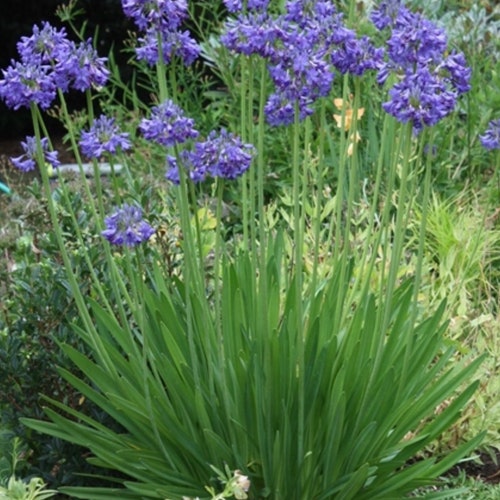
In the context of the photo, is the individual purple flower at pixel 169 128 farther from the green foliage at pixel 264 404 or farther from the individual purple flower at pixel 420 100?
the green foliage at pixel 264 404

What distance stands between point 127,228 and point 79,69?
440 mm

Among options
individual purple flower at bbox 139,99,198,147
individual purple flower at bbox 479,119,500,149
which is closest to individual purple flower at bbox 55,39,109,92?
individual purple flower at bbox 139,99,198,147

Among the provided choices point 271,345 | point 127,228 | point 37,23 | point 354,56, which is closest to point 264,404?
point 271,345

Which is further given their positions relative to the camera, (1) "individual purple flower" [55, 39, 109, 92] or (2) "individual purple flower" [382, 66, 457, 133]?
(1) "individual purple flower" [55, 39, 109, 92]

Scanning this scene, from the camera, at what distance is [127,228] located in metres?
2.55

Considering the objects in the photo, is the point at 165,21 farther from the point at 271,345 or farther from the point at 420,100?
the point at 271,345

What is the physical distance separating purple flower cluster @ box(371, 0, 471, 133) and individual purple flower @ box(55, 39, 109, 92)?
2.40 feet

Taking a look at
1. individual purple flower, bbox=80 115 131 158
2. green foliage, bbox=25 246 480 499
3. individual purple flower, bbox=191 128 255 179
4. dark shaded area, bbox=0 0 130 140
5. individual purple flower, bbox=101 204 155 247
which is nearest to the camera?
individual purple flower, bbox=191 128 255 179

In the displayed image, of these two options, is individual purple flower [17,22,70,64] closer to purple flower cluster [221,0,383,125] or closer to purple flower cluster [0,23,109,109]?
purple flower cluster [0,23,109,109]

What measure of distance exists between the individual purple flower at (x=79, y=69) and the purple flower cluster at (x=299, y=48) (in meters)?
0.35

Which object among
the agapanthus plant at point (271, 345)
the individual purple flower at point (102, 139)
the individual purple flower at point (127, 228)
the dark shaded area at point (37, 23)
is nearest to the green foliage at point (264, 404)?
the agapanthus plant at point (271, 345)

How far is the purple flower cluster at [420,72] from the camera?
8.04ft

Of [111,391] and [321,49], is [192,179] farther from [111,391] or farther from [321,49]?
[111,391]

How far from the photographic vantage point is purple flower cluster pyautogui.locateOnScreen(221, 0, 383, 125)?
2.50 meters
